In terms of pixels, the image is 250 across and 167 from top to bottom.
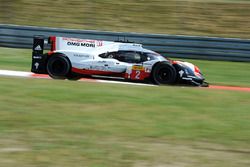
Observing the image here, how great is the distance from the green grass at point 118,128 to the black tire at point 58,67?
13.8 ft

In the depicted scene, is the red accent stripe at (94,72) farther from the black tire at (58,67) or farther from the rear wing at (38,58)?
the rear wing at (38,58)

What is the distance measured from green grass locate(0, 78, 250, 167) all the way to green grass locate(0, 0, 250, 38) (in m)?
12.5

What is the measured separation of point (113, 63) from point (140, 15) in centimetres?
980

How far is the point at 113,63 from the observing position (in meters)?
12.5

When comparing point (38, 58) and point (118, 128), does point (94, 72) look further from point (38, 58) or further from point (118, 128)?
point (118, 128)

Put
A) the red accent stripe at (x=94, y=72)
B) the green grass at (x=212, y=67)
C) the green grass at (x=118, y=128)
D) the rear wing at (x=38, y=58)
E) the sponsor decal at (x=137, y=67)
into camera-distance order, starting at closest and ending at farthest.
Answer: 1. the green grass at (x=118, y=128)
2. the sponsor decal at (x=137, y=67)
3. the red accent stripe at (x=94, y=72)
4. the rear wing at (x=38, y=58)
5. the green grass at (x=212, y=67)

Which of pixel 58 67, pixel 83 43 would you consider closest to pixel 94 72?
pixel 83 43

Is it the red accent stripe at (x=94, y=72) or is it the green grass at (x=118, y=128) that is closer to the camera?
the green grass at (x=118, y=128)

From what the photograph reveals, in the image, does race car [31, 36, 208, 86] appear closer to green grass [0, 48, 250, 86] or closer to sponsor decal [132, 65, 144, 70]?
sponsor decal [132, 65, 144, 70]

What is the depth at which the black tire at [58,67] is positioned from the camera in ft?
41.3

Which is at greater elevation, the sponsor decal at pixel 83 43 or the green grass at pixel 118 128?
the sponsor decal at pixel 83 43

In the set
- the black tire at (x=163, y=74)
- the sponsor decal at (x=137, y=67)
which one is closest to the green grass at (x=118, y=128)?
the black tire at (x=163, y=74)

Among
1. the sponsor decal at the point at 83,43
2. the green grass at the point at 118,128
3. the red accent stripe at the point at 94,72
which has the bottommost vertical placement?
the green grass at the point at 118,128

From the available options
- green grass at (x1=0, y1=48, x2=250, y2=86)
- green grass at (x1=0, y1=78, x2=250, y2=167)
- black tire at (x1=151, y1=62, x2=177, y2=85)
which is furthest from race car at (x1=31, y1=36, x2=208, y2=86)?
green grass at (x1=0, y1=78, x2=250, y2=167)
